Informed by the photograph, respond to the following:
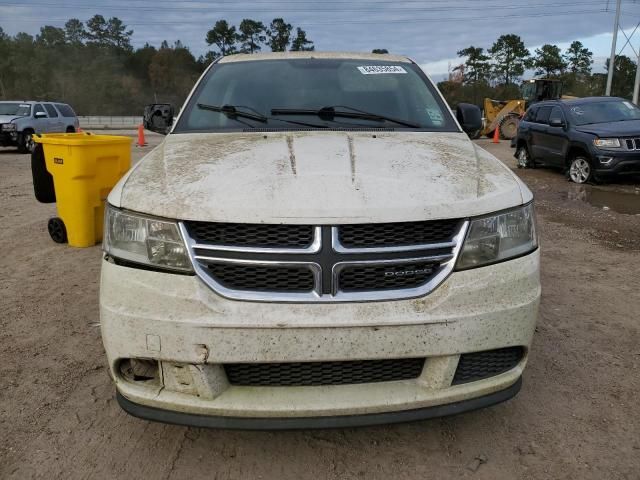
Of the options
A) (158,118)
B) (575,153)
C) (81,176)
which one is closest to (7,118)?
(81,176)

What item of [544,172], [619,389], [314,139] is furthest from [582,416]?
[544,172]

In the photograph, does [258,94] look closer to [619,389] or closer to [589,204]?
[619,389]

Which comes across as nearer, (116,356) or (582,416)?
(116,356)

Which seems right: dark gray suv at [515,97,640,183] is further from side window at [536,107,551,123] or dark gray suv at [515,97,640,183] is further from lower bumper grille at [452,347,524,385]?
lower bumper grille at [452,347,524,385]

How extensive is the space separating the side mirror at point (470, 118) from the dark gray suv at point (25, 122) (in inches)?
650

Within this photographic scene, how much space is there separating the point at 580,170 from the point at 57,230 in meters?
9.71

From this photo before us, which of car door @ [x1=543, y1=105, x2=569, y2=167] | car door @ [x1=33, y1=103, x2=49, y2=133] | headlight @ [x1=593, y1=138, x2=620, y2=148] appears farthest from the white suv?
car door @ [x1=33, y1=103, x2=49, y2=133]

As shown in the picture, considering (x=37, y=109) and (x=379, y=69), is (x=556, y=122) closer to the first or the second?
(x=379, y=69)

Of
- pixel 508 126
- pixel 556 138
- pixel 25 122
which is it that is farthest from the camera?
pixel 508 126

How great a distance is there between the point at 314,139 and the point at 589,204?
765 centimetres

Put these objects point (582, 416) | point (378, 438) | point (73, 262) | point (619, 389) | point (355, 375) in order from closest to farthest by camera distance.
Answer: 1. point (355, 375)
2. point (378, 438)
3. point (582, 416)
4. point (619, 389)
5. point (73, 262)

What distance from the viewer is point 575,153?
1112 centimetres

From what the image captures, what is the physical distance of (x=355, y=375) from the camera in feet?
6.84

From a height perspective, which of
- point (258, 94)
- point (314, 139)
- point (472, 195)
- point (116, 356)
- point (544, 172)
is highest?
point (258, 94)
